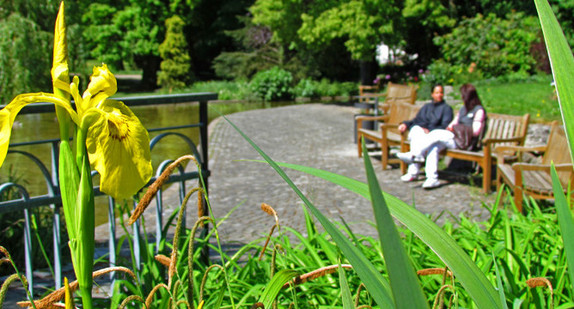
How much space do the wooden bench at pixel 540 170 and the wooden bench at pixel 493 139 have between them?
8.1 inches

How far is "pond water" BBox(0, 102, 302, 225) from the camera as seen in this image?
7.42 metres

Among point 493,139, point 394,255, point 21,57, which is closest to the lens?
point 394,255

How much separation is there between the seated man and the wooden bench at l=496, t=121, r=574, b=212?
4.10 ft

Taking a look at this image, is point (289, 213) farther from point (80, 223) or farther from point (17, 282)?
point (80, 223)

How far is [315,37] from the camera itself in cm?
2027

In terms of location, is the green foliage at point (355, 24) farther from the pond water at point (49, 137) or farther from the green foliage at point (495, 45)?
the pond water at point (49, 137)

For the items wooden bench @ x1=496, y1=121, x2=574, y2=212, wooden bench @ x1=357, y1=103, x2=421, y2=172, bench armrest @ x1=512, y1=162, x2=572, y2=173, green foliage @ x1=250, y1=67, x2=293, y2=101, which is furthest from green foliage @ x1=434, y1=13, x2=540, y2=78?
bench armrest @ x1=512, y1=162, x2=572, y2=173

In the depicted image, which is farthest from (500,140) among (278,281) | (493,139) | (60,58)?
(60,58)

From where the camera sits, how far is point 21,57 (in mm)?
16000

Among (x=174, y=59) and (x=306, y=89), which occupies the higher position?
(x=174, y=59)

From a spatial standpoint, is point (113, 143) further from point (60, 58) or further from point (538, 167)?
point (538, 167)

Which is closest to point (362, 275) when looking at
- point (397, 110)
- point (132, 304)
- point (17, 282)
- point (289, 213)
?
point (132, 304)

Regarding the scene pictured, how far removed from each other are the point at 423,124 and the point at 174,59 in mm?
24123

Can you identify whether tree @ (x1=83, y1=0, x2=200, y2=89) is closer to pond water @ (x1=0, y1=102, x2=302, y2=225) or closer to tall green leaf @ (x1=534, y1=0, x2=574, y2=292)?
pond water @ (x1=0, y1=102, x2=302, y2=225)
